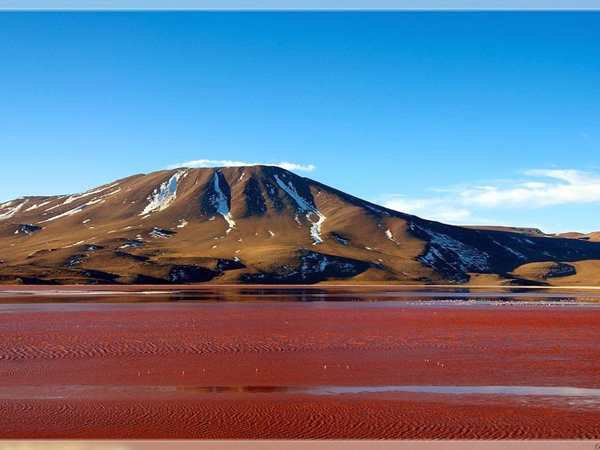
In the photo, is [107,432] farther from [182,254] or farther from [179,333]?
[182,254]

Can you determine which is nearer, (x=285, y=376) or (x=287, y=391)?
(x=287, y=391)

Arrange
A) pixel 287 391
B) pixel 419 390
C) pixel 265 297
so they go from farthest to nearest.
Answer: pixel 265 297 → pixel 419 390 → pixel 287 391

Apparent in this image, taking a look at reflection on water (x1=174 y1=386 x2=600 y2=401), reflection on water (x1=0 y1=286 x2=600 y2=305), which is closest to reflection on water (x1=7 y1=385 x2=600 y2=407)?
reflection on water (x1=174 y1=386 x2=600 y2=401)

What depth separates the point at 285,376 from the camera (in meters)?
23.0

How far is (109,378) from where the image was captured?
2234cm

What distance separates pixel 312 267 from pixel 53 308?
385 feet

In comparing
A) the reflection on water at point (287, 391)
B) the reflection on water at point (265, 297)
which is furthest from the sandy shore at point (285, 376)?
the reflection on water at point (265, 297)

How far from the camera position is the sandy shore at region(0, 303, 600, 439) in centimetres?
1555

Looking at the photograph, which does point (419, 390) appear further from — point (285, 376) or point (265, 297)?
point (265, 297)

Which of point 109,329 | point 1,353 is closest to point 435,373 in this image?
point 1,353

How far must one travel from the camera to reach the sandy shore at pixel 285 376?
15.5m

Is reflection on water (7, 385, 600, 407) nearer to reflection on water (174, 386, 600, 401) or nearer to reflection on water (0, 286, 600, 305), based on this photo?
reflection on water (174, 386, 600, 401)

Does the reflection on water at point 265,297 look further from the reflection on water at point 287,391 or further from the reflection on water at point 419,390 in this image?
the reflection on water at point 419,390

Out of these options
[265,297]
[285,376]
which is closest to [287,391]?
[285,376]
